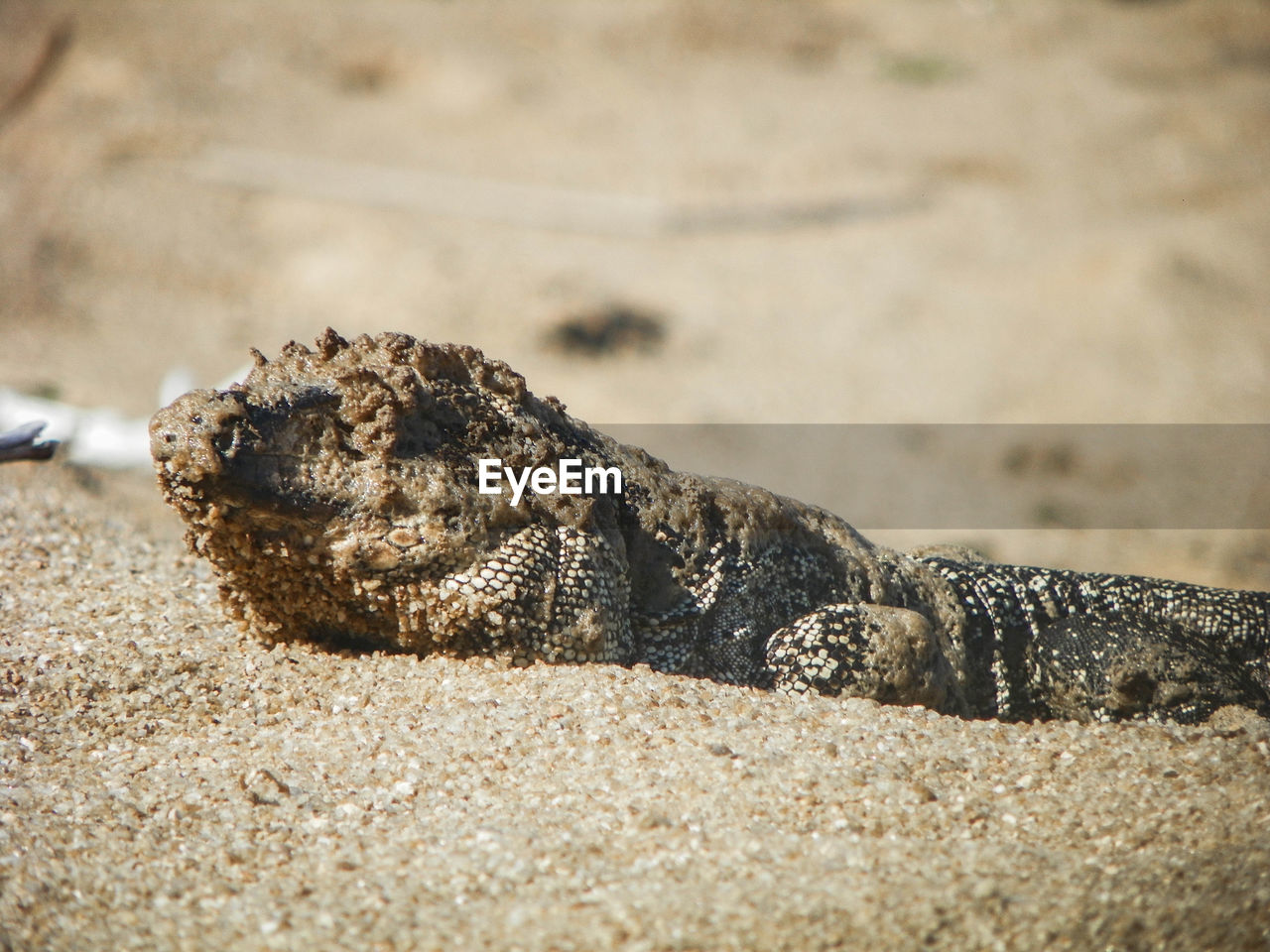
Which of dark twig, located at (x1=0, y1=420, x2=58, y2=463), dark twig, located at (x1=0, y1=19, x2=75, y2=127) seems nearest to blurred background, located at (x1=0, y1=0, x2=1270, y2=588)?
dark twig, located at (x1=0, y1=19, x2=75, y2=127)

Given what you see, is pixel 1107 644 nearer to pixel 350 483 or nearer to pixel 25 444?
pixel 350 483

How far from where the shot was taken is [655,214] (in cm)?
1303

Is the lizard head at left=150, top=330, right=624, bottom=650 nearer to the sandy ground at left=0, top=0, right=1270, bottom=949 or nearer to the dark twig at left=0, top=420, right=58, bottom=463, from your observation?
the sandy ground at left=0, top=0, right=1270, bottom=949

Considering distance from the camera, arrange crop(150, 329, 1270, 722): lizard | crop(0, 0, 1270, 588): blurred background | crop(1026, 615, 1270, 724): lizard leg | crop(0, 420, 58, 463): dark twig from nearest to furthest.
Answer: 1. crop(150, 329, 1270, 722): lizard
2. crop(1026, 615, 1270, 724): lizard leg
3. crop(0, 420, 58, 463): dark twig
4. crop(0, 0, 1270, 588): blurred background

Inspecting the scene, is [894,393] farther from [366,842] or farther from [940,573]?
[366,842]

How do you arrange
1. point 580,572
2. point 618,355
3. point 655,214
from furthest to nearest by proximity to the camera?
point 655,214 < point 618,355 < point 580,572

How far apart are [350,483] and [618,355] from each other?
27.0ft

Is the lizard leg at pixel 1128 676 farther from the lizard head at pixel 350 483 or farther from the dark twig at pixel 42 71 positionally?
the dark twig at pixel 42 71

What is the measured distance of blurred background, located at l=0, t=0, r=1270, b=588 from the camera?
35.8 ft

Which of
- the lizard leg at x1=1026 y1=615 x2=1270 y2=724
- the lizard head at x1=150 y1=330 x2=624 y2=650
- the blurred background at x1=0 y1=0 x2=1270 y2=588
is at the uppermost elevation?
the blurred background at x1=0 y1=0 x2=1270 y2=588

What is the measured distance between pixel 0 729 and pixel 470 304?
8.34m

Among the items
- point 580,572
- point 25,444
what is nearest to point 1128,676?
point 580,572

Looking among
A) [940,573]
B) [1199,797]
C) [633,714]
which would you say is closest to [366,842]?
[633,714]

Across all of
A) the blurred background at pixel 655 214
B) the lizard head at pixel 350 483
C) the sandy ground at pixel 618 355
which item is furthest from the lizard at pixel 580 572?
the blurred background at pixel 655 214
